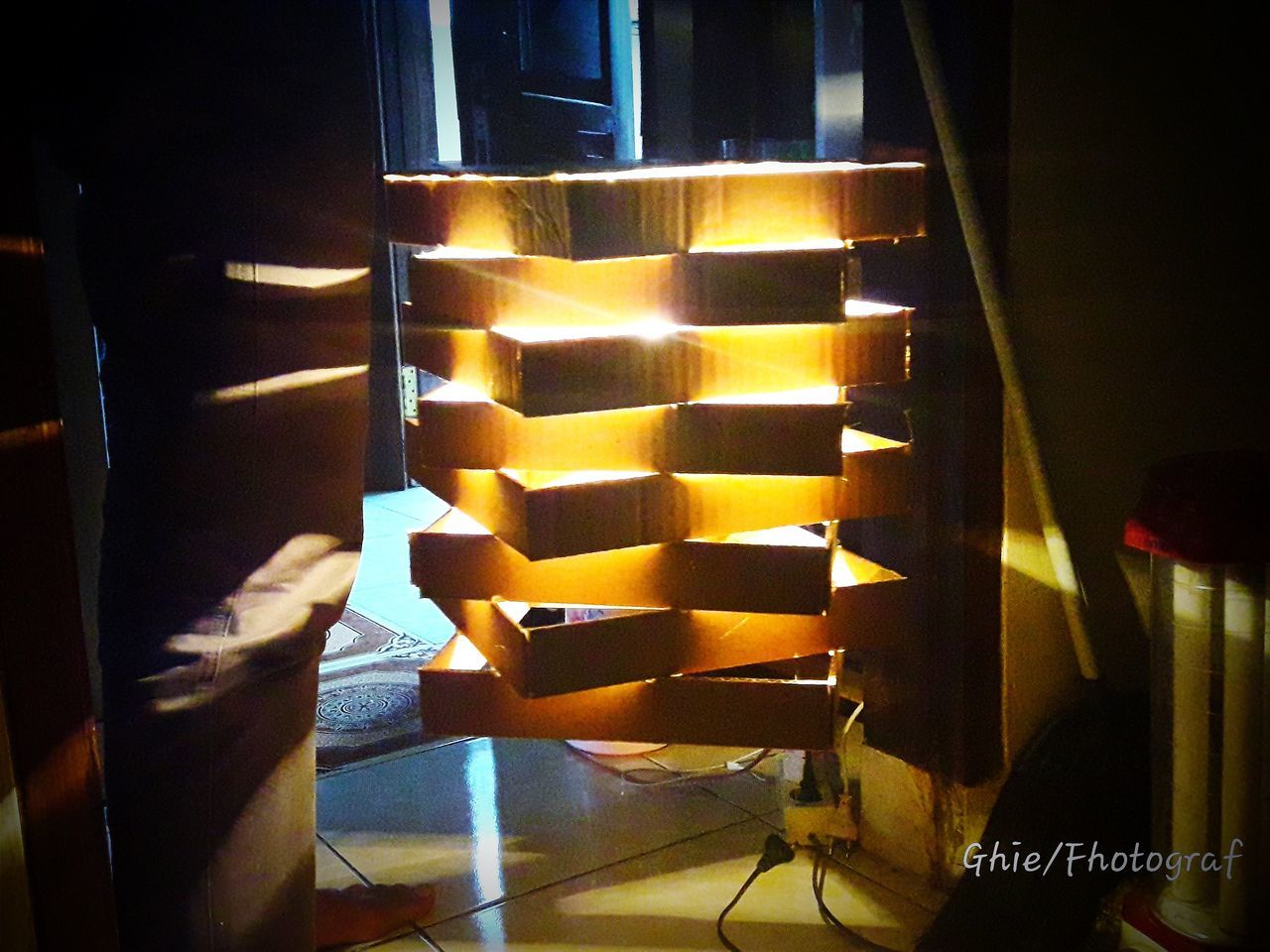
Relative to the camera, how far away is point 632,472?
3.97 ft

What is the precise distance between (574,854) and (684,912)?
0.19m

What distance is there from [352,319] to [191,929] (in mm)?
523

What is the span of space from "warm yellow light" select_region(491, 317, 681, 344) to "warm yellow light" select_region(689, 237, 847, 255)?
8 cm

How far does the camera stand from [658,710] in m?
1.31

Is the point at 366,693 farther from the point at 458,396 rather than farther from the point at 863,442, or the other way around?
the point at 863,442

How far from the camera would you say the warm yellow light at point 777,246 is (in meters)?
1.16

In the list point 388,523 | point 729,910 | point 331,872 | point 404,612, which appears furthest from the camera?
point 388,523

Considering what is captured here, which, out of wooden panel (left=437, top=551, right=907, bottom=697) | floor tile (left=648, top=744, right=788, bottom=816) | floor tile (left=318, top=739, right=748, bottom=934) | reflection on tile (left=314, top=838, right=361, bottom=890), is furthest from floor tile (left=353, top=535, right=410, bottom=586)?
wooden panel (left=437, top=551, right=907, bottom=697)

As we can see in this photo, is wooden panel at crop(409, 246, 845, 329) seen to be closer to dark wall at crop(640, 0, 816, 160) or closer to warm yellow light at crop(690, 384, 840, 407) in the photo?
warm yellow light at crop(690, 384, 840, 407)

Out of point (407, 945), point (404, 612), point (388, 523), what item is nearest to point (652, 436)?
point (407, 945)

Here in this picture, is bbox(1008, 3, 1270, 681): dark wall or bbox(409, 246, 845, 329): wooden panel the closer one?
bbox(409, 246, 845, 329): wooden panel

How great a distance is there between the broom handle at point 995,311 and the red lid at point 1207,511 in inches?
6.1

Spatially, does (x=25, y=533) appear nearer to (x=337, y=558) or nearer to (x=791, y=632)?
(x=337, y=558)

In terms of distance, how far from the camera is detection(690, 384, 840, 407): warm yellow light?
1.19 meters
